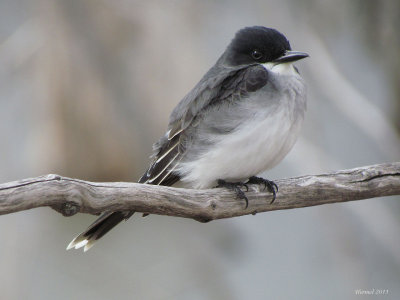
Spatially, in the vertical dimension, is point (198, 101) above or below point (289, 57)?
below

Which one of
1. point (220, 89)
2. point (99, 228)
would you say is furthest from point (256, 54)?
point (99, 228)

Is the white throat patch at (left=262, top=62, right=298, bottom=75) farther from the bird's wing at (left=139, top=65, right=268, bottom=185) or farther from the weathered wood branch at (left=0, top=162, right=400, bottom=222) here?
the weathered wood branch at (left=0, top=162, right=400, bottom=222)

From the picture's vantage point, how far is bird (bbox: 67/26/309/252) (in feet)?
13.7

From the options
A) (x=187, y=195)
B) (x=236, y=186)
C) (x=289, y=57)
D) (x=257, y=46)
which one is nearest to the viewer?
(x=187, y=195)

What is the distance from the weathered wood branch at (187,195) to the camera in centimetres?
320

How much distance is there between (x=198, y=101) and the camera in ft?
14.5

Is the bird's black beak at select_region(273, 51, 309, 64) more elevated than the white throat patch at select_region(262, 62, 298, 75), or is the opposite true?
the bird's black beak at select_region(273, 51, 309, 64)

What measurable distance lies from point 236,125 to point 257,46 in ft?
1.82

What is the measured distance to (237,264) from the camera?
266 inches

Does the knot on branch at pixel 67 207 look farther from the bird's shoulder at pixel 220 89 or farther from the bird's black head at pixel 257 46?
the bird's black head at pixel 257 46

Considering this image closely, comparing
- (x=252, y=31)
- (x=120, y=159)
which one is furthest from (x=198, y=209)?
(x=120, y=159)

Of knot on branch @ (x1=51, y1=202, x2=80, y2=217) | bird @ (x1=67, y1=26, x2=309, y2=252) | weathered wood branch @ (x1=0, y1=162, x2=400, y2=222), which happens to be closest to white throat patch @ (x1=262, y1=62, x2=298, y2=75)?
bird @ (x1=67, y1=26, x2=309, y2=252)

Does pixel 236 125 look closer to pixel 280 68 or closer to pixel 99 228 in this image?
pixel 280 68

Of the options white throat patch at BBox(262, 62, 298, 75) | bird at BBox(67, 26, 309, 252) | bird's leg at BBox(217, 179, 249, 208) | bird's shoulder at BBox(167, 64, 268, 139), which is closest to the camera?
bird's leg at BBox(217, 179, 249, 208)
